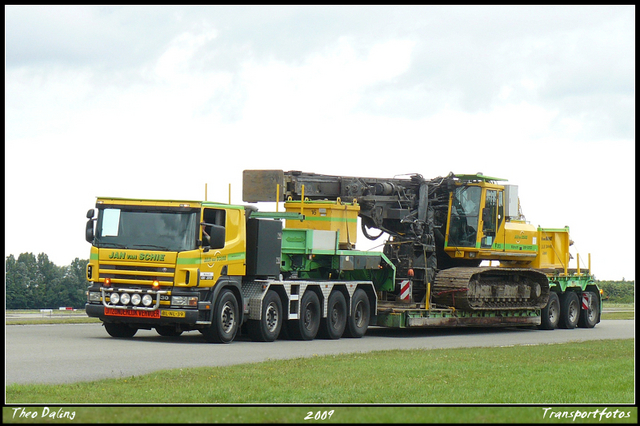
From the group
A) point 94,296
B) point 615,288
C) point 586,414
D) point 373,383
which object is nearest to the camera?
point 586,414

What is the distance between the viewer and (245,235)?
21203 mm

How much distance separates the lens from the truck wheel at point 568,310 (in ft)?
100

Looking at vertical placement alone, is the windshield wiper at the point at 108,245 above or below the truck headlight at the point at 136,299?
above

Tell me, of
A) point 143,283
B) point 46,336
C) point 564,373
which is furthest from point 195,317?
point 564,373

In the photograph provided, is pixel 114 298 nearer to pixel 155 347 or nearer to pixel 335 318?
pixel 155 347

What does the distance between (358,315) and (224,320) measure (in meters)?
4.72

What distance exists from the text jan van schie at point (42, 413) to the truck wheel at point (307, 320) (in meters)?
12.6

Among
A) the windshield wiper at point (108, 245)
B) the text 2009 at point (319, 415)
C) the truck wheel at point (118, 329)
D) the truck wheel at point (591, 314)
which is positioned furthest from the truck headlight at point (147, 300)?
the truck wheel at point (591, 314)

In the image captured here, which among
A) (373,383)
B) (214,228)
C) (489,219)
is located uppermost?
(489,219)

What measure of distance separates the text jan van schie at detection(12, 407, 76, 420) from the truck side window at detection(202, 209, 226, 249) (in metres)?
10.0

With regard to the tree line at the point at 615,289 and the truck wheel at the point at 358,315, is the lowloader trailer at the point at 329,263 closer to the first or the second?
the truck wheel at the point at 358,315

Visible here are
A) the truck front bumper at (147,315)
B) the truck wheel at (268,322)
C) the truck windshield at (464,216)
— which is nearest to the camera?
the truck front bumper at (147,315)

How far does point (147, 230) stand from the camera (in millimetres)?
19750

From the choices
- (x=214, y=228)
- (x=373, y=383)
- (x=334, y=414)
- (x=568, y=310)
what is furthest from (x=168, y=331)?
(x=568, y=310)
